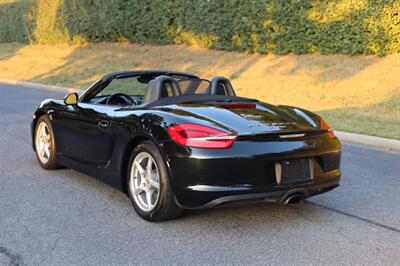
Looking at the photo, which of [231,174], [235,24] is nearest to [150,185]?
[231,174]

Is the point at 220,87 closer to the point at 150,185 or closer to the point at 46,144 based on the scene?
the point at 150,185

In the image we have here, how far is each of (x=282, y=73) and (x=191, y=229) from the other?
12.3 m

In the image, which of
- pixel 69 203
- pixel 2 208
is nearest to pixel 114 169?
pixel 69 203

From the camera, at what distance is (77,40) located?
28.3 metres

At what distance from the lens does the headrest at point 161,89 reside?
4.96 metres

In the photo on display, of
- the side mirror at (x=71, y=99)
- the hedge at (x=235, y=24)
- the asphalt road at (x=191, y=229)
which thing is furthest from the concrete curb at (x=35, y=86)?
the asphalt road at (x=191, y=229)

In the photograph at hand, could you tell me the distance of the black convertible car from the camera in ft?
13.3

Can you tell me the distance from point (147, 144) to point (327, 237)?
168cm

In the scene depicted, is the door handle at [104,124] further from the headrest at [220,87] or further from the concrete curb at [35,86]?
the concrete curb at [35,86]

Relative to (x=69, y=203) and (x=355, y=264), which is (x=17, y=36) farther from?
(x=355, y=264)

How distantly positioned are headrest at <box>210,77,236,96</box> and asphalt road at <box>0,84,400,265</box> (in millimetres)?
1323

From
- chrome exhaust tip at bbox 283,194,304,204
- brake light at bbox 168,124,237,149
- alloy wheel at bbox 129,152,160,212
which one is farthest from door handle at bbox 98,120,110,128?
chrome exhaust tip at bbox 283,194,304,204

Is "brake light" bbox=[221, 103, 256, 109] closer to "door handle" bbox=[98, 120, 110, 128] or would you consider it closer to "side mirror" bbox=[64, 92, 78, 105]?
"door handle" bbox=[98, 120, 110, 128]

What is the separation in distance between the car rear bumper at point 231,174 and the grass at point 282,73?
5371 mm
